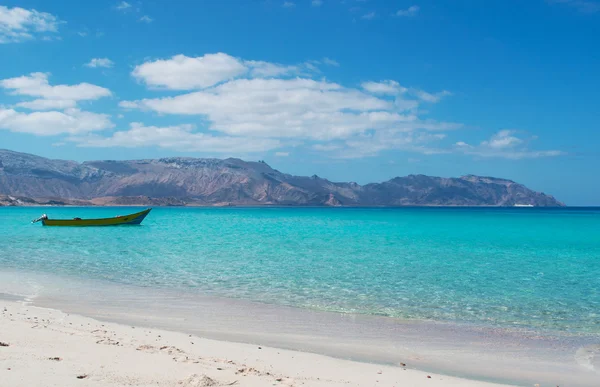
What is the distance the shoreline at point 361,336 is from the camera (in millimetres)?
8266

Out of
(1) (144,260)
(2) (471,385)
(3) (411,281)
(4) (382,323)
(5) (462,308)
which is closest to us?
(2) (471,385)

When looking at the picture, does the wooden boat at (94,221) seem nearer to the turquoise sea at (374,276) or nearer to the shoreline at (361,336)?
the turquoise sea at (374,276)

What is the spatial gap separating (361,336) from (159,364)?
4.58 meters

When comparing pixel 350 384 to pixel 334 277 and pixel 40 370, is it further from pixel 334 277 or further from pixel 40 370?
pixel 334 277

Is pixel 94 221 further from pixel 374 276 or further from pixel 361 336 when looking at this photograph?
pixel 361 336

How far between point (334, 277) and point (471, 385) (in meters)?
12.3

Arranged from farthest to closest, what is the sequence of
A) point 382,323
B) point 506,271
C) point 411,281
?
point 506,271 → point 411,281 → point 382,323

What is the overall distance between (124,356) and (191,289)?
8.73 meters

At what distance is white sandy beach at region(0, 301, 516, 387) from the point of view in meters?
6.42

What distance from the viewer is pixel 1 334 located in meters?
8.42

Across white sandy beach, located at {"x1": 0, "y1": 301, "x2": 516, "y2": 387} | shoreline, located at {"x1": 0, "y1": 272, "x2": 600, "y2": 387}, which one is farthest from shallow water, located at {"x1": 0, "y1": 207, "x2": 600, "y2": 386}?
white sandy beach, located at {"x1": 0, "y1": 301, "x2": 516, "y2": 387}

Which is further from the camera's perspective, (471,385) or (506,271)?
(506,271)

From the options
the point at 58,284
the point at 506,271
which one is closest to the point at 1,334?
the point at 58,284

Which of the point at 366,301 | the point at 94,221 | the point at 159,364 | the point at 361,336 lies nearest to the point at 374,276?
the point at 366,301
